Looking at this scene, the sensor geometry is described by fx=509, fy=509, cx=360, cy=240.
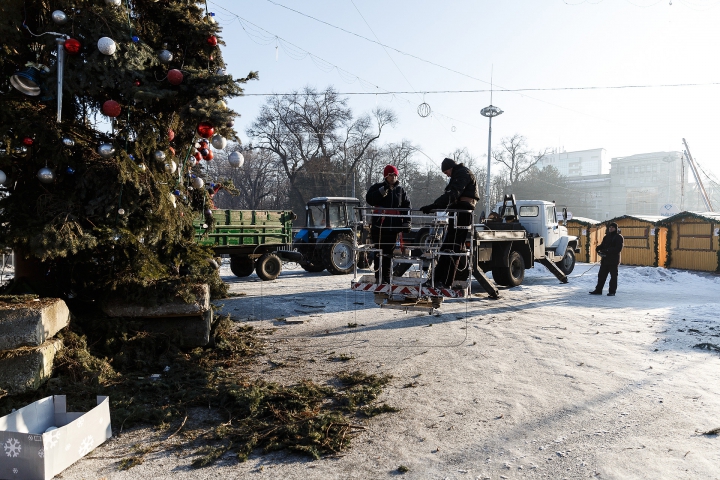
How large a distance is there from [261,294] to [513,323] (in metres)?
6.01

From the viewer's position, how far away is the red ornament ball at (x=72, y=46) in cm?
491

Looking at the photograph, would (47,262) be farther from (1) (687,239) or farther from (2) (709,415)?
(1) (687,239)

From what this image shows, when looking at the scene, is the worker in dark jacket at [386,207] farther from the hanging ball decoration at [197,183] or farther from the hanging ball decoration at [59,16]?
the hanging ball decoration at [59,16]

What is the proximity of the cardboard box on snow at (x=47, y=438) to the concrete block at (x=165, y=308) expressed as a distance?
178 cm

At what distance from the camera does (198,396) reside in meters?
4.89

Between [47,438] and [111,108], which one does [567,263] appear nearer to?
[111,108]

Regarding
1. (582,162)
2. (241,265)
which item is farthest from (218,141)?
(582,162)

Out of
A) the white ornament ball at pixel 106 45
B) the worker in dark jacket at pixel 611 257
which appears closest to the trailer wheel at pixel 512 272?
the worker in dark jacket at pixel 611 257

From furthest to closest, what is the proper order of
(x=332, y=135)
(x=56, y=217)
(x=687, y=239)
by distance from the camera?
(x=332, y=135) → (x=687, y=239) → (x=56, y=217)

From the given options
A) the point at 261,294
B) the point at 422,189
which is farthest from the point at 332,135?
the point at 261,294

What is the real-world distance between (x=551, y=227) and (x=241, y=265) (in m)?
10.2

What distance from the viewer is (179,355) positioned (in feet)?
19.5

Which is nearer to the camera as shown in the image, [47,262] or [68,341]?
[68,341]

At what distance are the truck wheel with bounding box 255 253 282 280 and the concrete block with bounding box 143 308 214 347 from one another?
890 cm
